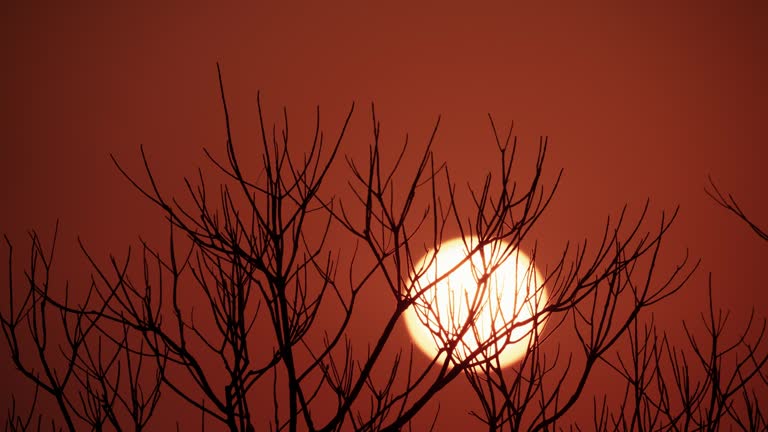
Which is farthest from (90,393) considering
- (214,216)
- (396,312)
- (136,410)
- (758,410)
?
(758,410)

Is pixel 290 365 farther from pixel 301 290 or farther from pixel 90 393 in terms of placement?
pixel 90 393

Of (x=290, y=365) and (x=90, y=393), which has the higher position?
(x=90, y=393)

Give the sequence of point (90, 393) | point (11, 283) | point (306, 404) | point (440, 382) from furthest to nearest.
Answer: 1. point (90, 393)
2. point (11, 283)
3. point (306, 404)
4. point (440, 382)

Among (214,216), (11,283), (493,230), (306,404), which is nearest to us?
(306,404)

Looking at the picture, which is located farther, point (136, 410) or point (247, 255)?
point (136, 410)

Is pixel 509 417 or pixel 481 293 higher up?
pixel 481 293

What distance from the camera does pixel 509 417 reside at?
257 centimetres

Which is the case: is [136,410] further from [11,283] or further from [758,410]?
[758,410]

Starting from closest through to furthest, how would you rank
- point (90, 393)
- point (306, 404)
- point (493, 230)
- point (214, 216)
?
point (306, 404)
point (493, 230)
point (214, 216)
point (90, 393)

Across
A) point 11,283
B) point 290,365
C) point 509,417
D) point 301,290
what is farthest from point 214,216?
point 509,417

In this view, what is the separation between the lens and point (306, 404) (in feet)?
6.86

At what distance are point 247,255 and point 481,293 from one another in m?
0.78

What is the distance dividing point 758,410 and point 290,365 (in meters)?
2.30

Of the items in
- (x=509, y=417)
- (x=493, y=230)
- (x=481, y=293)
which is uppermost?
(x=493, y=230)
